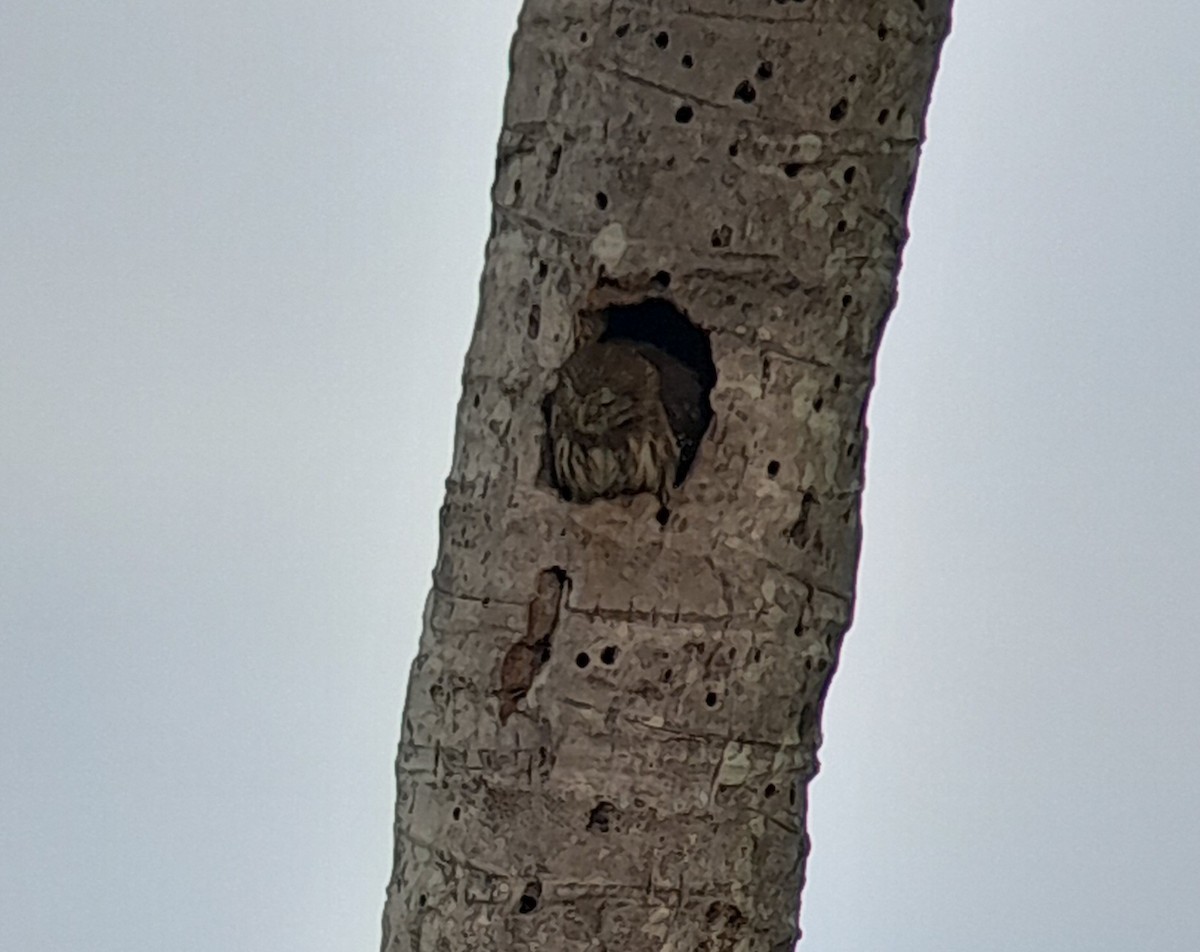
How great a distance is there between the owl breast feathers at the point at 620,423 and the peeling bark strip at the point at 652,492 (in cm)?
1

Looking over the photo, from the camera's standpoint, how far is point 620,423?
198 centimetres

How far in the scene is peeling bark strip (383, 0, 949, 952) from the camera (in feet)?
6.52

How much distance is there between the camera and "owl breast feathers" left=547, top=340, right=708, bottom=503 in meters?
1.98

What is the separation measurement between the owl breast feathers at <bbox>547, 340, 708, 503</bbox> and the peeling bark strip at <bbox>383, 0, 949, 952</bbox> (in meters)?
0.01

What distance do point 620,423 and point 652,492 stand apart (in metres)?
0.07

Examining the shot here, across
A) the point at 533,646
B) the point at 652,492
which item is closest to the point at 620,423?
the point at 652,492

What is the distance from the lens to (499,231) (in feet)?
6.74

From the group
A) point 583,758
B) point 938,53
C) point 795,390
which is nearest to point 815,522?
point 795,390

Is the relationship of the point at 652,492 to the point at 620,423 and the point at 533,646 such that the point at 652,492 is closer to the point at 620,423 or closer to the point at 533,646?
the point at 620,423

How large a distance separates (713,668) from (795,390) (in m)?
0.25

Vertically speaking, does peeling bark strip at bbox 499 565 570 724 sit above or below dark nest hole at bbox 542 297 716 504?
below

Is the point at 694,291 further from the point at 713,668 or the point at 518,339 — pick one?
the point at 713,668

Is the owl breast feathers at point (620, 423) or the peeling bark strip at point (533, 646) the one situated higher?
the owl breast feathers at point (620, 423)

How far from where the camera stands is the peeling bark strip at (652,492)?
1.99m
